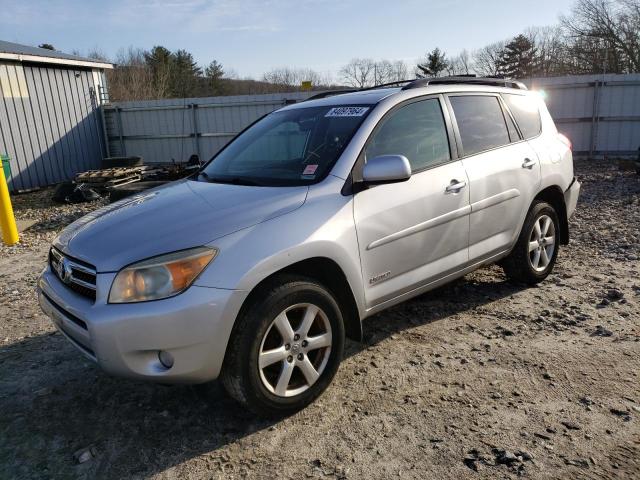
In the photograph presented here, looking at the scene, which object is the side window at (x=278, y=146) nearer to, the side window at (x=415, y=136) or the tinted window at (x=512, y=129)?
the side window at (x=415, y=136)

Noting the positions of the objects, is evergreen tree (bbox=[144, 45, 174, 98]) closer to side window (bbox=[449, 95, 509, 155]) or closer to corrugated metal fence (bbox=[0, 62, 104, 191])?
corrugated metal fence (bbox=[0, 62, 104, 191])

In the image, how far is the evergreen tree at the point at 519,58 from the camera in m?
47.5

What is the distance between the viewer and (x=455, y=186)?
11.6 feet

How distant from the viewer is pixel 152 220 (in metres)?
2.76

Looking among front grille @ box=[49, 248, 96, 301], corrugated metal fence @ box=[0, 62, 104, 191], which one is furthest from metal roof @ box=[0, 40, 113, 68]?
front grille @ box=[49, 248, 96, 301]

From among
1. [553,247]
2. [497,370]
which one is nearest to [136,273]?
[497,370]

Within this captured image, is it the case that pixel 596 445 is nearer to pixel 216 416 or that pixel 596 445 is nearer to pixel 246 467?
pixel 246 467

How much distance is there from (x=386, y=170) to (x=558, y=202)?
261 cm

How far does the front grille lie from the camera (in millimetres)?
2541

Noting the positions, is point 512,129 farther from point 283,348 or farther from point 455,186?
point 283,348

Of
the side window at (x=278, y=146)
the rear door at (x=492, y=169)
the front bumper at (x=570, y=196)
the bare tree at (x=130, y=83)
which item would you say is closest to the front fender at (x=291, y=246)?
the side window at (x=278, y=146)

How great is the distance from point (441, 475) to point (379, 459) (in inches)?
11.9

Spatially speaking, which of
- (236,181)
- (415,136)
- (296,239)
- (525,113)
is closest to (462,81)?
(525,113)

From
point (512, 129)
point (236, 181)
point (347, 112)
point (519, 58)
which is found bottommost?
point (236, 181)
